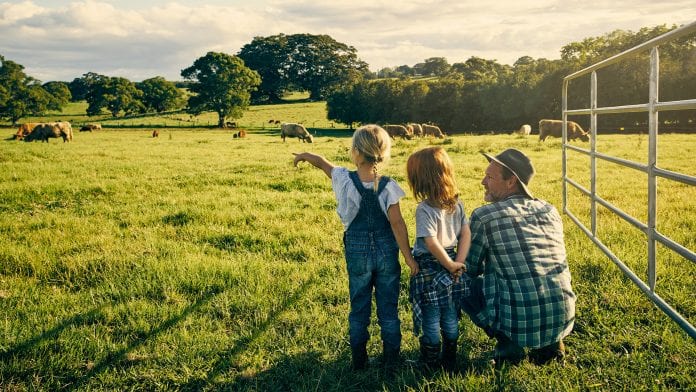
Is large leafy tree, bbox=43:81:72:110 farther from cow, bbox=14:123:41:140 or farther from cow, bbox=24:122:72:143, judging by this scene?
cow, bbox=24:122:72:143

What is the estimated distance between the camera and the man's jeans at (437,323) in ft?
10.1

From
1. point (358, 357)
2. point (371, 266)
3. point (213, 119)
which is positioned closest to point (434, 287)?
point (371, 266)

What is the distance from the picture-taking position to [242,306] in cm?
409

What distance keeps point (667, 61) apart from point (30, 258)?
4467cm

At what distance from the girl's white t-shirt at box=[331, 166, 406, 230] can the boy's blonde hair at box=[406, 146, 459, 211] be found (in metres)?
0.13

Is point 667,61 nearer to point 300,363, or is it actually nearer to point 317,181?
point 317,181

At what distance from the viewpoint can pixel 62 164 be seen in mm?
14219

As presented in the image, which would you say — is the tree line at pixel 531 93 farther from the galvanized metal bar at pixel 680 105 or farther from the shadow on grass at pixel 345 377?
the shadow on grass at pixel 345 377

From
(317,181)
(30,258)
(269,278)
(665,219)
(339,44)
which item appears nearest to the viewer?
(269,278)

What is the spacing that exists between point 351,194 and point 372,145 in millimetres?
349

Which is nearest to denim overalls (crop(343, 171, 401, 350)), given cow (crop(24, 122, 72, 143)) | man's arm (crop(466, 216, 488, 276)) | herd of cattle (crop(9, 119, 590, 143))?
man's arm (crop(466, 216, 488, 276))

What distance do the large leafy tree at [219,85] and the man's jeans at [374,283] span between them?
5528cm

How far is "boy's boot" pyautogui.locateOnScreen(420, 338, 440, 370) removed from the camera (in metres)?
3.09

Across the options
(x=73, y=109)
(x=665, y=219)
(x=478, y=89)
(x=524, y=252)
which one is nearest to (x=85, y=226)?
(x=524, y=252)
